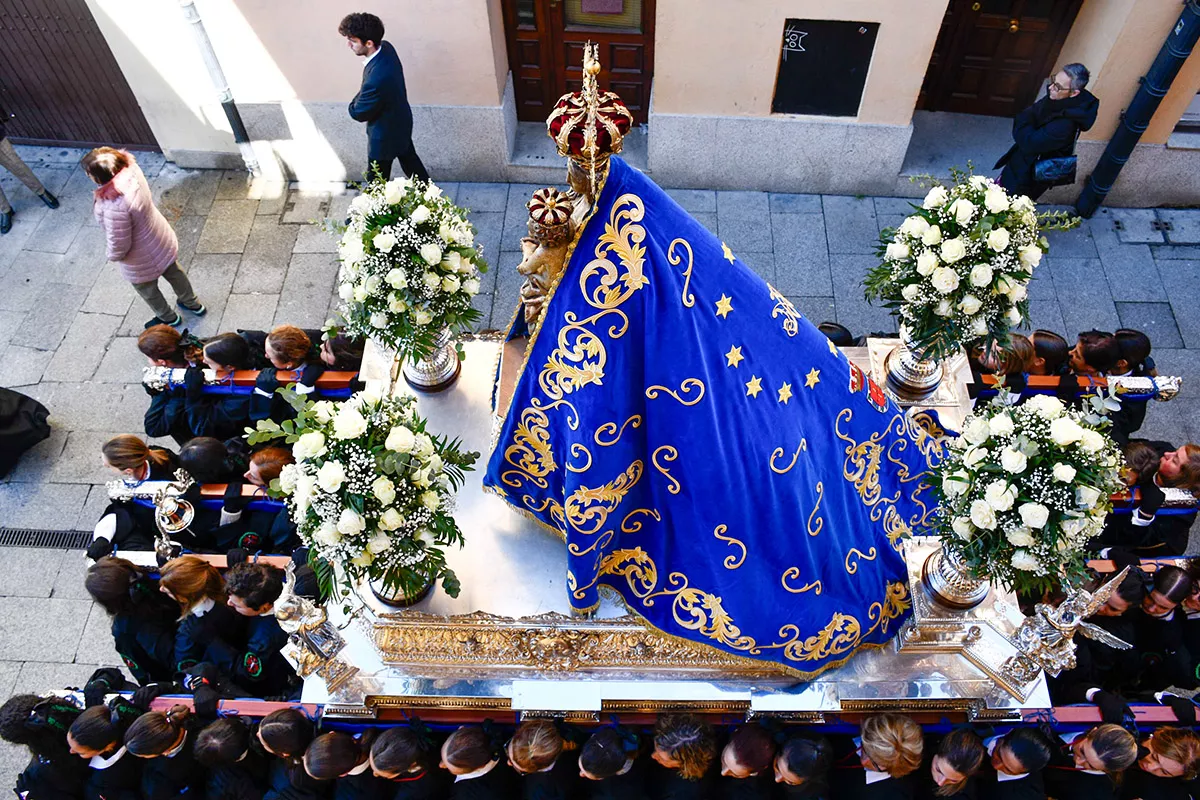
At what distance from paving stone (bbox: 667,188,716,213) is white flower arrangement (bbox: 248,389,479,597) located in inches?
193

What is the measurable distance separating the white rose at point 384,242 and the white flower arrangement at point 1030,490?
3305mm

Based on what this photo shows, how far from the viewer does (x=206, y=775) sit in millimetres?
4883

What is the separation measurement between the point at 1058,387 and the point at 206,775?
19.1 feet

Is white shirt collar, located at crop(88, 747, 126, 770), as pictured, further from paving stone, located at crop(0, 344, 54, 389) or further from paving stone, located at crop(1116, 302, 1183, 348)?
paving stone, located at crop(1116, 302, 1183, 348)

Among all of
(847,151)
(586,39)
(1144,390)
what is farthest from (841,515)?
(586,39)

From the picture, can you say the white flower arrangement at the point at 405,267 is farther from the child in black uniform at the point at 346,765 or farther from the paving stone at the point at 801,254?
the paving stone at the point at 801,254

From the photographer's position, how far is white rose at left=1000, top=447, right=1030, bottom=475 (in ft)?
13.6

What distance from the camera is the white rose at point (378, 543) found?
424 cm

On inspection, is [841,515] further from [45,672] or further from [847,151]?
[45,672]

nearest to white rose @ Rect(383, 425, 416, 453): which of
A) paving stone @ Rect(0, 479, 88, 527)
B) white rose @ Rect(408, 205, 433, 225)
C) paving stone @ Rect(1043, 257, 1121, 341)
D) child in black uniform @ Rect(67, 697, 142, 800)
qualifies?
white rose @ Rect(408, 205, 433, 225)

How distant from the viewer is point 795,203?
28.4 ft

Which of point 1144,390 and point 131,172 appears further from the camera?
point 131,172

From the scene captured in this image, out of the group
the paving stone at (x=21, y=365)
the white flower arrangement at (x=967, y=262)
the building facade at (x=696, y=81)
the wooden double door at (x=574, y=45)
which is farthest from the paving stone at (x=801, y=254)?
the paving stone at (x=21, y=365)

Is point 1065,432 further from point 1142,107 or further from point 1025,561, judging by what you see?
point 1142,107
